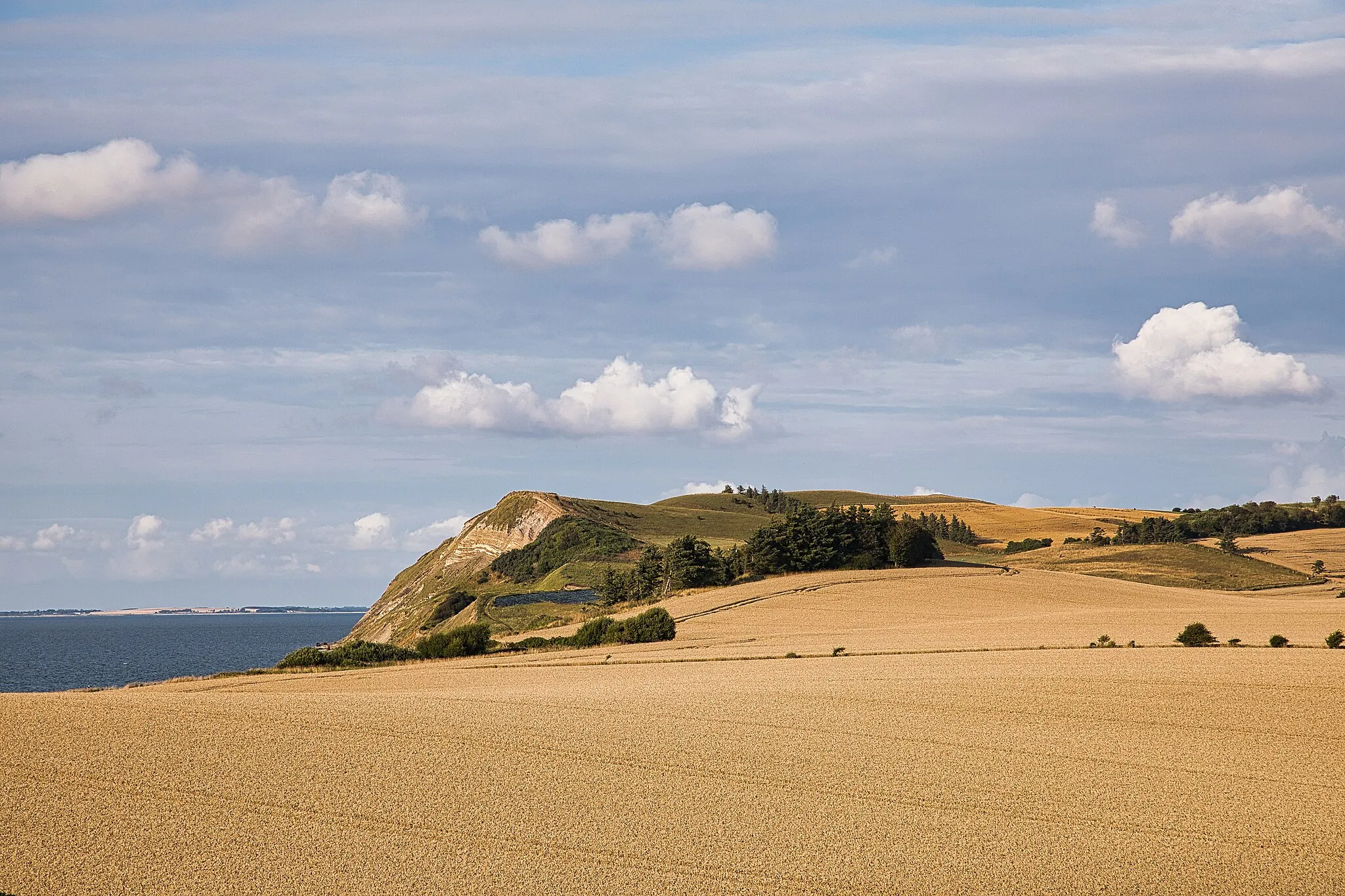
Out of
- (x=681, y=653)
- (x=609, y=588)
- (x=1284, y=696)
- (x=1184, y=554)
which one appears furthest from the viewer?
(x=1184, y=554)

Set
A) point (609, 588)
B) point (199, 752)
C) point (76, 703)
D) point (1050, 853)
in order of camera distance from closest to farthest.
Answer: point (1050, 853) < point (199, 752) < point (76, 703) < point (609, 588)

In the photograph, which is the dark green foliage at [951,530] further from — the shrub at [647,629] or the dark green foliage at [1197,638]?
the dark green foliage at [1197,638]

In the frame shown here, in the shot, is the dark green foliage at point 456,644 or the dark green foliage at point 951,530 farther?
the dark green foliage at point 951,530

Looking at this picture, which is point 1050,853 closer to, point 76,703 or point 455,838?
point 455,838

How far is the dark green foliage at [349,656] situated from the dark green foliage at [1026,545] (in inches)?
4420

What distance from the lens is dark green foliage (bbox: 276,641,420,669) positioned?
56.8 metres

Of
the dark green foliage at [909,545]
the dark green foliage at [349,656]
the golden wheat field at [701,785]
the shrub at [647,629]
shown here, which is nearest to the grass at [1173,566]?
the dark green foliage at [909,545]

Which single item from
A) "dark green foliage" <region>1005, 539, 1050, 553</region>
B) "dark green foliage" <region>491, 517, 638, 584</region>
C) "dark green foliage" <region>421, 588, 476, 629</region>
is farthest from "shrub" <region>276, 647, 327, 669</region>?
"dark green foliage" <region>1005, 539, 1050, 553</region>

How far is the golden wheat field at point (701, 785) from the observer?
18328 mm

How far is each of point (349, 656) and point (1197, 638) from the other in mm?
42353

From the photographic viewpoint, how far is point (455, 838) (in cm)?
1988

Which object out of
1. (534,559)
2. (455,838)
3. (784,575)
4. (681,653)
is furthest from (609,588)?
(455,838)

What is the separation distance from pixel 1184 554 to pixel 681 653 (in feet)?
271

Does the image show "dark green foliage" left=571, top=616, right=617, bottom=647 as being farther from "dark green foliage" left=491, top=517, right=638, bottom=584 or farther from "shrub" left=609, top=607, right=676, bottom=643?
"dark green foliage" left=491, top=517, right=638, bottom=584
